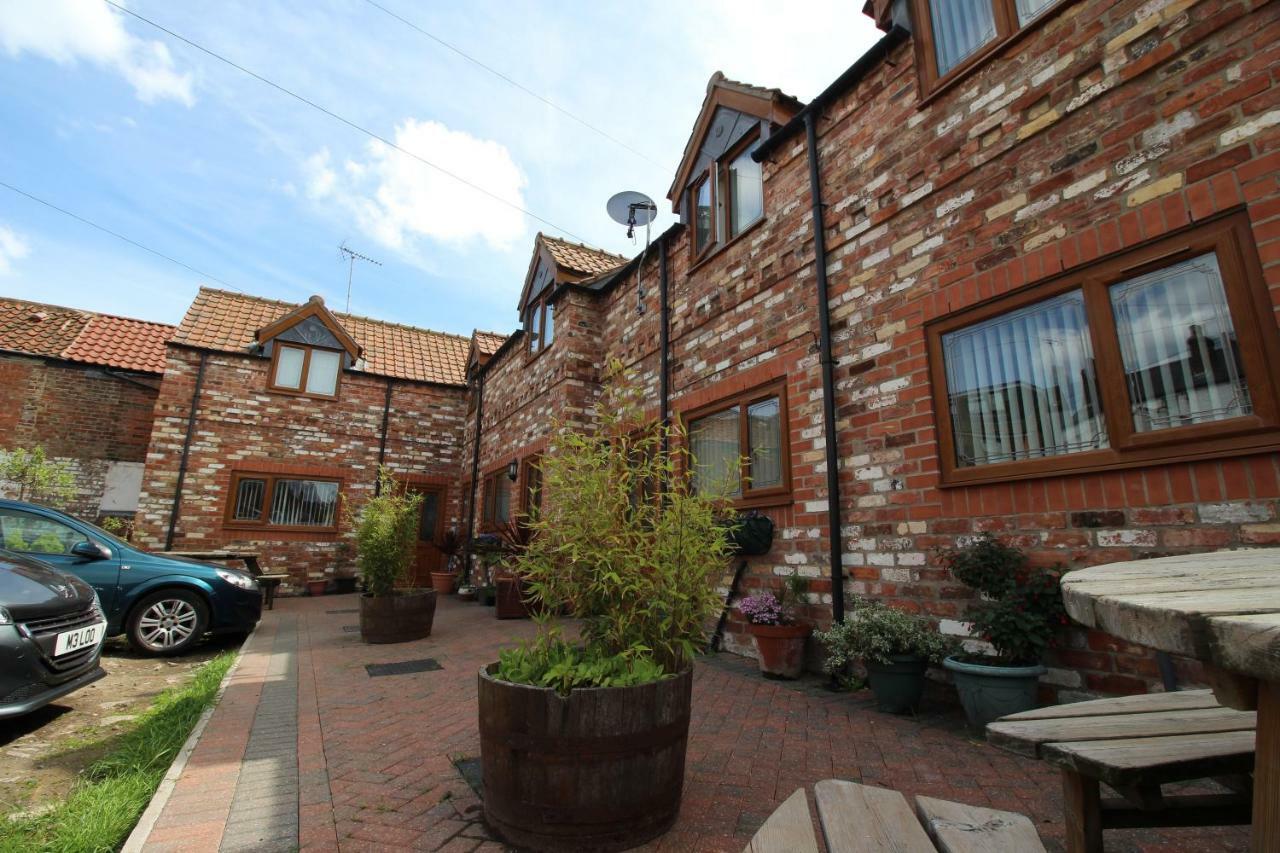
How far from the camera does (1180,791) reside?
2.42 m

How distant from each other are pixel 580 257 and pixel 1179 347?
8767 mm

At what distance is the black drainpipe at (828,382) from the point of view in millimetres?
4547

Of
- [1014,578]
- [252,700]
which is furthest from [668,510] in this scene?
[252,700]

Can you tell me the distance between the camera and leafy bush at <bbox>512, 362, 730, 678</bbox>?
7.98 ft

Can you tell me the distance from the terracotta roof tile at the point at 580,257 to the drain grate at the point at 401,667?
655 centimetres

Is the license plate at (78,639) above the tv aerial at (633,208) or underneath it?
underneath

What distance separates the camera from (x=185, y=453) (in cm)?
1184

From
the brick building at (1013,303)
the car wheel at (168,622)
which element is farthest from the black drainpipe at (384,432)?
the brick building at (1013,303)

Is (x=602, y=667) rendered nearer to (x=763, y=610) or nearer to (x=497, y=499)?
(x=763, y=610)

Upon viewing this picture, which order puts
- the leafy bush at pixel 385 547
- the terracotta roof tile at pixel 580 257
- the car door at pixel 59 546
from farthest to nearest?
the terracotta roof tile at pixel 580 257, the leafy bush at pixel 385 547, the car door at pixel 59 546

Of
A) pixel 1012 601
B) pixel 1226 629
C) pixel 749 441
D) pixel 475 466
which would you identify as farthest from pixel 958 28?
pixel 475 466

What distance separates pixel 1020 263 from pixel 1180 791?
111 inches

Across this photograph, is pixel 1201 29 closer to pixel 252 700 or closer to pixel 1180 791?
pixel 1180 791

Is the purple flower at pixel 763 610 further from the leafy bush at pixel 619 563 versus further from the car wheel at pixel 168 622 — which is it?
the car wheel at pixel 168 622
